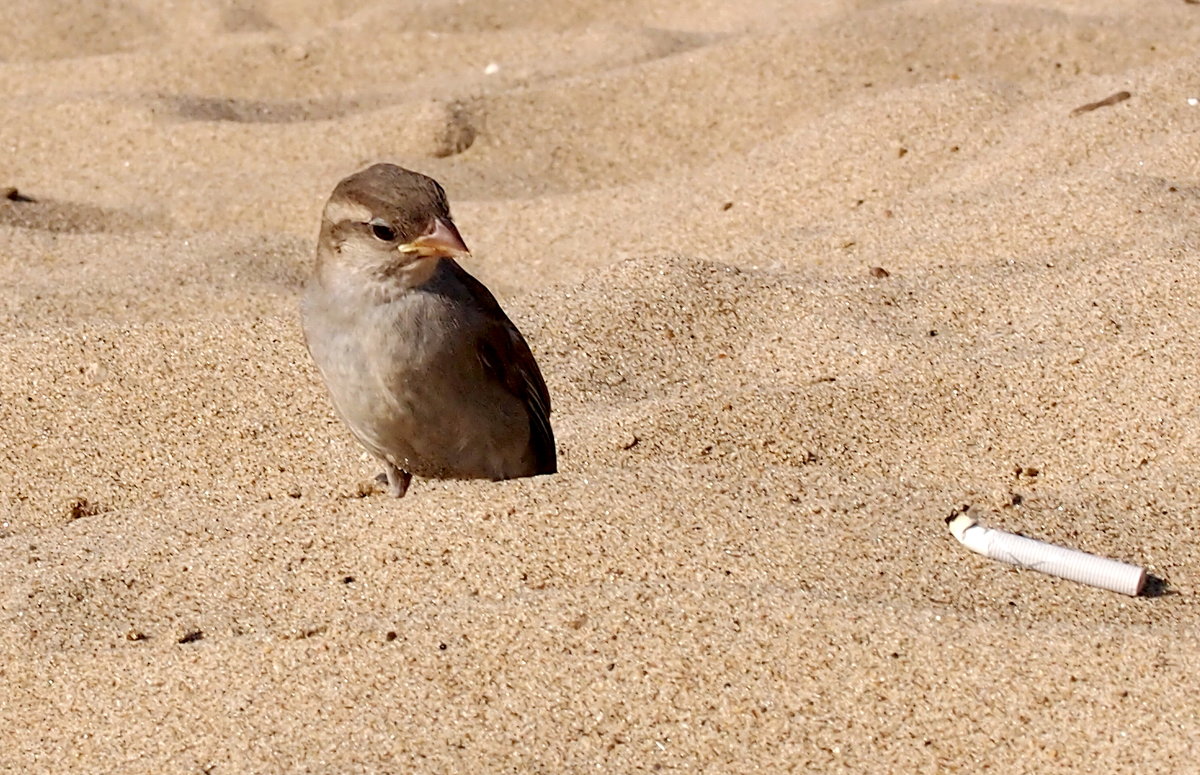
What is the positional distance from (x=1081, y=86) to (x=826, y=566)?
13.0 feet

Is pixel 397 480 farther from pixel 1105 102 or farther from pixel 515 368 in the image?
pixel 1105 102

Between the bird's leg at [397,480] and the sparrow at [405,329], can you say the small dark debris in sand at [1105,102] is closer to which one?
the sparrow at [405,329]

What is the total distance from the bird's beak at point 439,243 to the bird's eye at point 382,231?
5 centimetres

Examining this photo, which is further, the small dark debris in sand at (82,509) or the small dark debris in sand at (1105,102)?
the small dark debris in sand at (1105,102)

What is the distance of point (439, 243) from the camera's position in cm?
382

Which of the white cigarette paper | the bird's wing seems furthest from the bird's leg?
the white cigarette paper

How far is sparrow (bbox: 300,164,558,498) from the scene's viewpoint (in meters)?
3.88

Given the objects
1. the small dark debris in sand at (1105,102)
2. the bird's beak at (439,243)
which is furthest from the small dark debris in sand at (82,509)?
the small dark debris in sand at (1105,102)

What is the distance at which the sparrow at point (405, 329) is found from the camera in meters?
3.88

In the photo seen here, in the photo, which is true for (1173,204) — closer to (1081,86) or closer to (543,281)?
(1081,86)

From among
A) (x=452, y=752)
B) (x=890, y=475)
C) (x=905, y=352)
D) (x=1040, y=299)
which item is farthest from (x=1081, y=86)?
(x=452, y=752)

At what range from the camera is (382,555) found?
3820 millimetres

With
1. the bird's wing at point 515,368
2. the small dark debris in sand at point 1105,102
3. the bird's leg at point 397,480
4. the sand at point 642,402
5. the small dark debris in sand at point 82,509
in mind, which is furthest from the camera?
the small dark debris in sand at point 1105,102

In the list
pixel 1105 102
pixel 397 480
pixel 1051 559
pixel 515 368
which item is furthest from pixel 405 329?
pixel 1105 102
